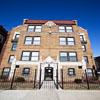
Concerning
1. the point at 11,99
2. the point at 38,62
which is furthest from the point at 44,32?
the point at 11,99

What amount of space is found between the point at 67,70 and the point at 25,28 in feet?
44.9

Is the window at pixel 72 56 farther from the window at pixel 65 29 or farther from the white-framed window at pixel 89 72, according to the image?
the window at pixel 65 29

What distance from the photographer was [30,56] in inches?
504

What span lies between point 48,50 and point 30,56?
3.90 metres

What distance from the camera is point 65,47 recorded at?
1354 centimetres

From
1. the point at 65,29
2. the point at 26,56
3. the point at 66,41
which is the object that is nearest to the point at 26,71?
the point at 26,56

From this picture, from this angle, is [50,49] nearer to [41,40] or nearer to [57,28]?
[41,40]

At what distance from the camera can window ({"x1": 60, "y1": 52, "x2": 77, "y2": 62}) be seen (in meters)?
12.6

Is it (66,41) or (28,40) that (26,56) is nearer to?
(28,40)

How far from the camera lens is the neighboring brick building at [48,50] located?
12.1 m

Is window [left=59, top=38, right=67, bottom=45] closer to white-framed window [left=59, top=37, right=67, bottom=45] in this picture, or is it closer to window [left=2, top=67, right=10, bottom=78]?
white-framed window [left=59, top=37, right=67, bottom=45]

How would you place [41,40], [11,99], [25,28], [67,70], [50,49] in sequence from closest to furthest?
[11,99], [67,70], [50,49], [41,40], [25,28]

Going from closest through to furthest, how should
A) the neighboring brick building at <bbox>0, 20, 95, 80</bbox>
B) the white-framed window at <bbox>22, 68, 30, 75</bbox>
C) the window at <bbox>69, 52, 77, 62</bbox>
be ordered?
the white-framed window at <bbox>22, 68, 30, 75</bbox>
the neighboring brick building at <bbox>0, 20, 95, 80</bbox>
the window at <bbox>69, 52, 77, 62</bbox>

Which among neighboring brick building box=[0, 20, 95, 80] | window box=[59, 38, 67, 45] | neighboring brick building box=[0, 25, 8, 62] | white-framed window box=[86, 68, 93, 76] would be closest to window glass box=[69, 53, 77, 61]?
neighboring brick building box=[0, 20, 95, 80]
